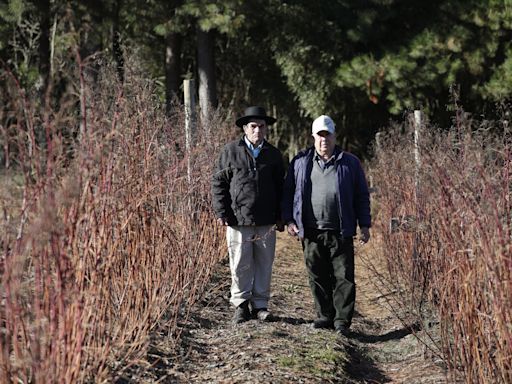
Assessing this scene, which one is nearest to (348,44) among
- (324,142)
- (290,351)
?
(324,142)

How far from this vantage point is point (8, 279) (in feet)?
11.7

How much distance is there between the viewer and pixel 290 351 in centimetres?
570

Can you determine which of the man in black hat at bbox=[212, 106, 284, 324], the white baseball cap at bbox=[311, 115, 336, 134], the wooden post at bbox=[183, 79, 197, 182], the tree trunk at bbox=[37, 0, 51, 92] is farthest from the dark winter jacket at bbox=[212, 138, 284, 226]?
the tree trunk at bbox=[37, 0, 51, 92]

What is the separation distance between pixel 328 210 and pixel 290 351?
99 centimetres

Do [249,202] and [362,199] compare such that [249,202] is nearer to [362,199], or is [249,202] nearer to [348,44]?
[362,199]

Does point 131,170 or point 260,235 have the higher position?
point 131,170

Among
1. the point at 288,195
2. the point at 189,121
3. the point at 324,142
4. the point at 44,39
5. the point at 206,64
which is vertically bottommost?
the point at 288,195

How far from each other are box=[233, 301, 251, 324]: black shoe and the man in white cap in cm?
47

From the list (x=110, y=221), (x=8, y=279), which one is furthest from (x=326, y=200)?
(x=8, y=279)

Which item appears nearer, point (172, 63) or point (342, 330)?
point (342, 330)

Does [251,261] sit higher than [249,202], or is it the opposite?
[249,202]

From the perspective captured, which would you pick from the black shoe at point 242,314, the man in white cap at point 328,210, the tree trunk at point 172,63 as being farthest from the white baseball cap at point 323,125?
the tree trunk at point 172,63

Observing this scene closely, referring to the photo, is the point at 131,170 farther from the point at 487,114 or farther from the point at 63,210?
the point at 487,114

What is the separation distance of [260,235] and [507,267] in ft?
8.46
